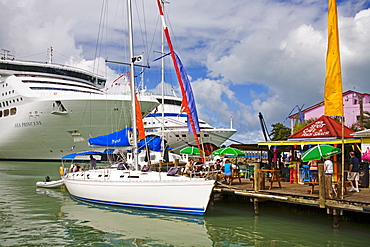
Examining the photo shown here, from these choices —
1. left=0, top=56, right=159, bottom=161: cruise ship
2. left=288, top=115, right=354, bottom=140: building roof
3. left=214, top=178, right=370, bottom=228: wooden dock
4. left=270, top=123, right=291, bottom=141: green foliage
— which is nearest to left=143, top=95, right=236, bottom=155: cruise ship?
left=0, top=56, right=159, bottom=161: cruise ship

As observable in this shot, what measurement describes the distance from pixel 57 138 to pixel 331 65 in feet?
117

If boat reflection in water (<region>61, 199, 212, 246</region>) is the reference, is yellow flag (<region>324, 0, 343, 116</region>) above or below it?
above

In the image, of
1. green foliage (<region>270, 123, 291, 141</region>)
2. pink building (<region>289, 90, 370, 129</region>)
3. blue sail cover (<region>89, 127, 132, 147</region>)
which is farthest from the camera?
green foliage (<region>270, 123, 291, 141</region>)

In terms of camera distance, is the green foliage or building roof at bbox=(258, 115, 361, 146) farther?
the green foliage

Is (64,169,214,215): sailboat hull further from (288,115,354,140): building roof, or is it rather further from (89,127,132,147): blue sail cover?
(288,115,354,140): building roof

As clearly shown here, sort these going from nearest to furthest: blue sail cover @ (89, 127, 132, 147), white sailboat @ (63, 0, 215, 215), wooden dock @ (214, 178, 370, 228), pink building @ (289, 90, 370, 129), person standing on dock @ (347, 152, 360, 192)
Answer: wooden dock @ (214, 178, 370, 228), person standing on dock @ (347, 152, 360, 192), white sailboat @ (63, 0, 215, 215), blue sail cover @ (89, 127, 132, 147), pink building @ (289, 90, 370, 129)

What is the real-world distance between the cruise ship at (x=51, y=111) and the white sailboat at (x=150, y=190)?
70.6 feet

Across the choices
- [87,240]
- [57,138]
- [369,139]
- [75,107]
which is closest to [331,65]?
[369,139]

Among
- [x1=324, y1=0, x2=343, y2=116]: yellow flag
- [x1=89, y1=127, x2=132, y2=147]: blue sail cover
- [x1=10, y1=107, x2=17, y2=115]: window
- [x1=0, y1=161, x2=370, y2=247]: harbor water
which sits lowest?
[x1=0, y1=161, x2=370, y2=247]: harbor water

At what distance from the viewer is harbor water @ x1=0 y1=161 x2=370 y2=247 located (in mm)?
9961

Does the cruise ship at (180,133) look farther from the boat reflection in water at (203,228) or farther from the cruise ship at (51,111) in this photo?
the boat reflection in water at (203,228)

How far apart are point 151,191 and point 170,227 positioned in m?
2.06

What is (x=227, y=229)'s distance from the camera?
37.2 feet

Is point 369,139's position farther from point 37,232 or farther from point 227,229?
point 37,232
